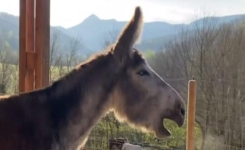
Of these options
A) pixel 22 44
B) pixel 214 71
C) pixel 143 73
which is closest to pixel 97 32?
pixel 214 71

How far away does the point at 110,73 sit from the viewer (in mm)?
1891

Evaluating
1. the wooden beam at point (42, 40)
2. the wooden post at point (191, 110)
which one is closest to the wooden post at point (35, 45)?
the wooden beam at point (42, 40)

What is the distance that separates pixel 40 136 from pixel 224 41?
5.19 metres

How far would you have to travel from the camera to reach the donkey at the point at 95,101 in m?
1.72

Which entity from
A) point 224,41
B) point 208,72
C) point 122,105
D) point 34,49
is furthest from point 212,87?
point 122,105

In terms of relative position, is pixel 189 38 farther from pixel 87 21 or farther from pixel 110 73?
pixel 110 73

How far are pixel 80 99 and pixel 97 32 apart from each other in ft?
20.2

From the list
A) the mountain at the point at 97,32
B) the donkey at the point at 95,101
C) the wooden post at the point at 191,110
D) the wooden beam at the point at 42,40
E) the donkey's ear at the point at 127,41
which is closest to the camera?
the donkey at the point at 95,101

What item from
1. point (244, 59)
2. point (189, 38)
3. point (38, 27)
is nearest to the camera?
point (38, 27)

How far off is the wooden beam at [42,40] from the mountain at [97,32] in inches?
38.9

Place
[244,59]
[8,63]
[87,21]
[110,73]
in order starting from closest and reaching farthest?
[110,73] < [8,63] < [244,59] < [87,21]

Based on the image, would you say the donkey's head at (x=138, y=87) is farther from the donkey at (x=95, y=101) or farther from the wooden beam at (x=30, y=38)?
the wooden beam at (x=30, y=38)

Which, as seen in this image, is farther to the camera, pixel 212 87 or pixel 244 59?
pixel 244 59

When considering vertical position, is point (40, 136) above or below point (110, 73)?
below
